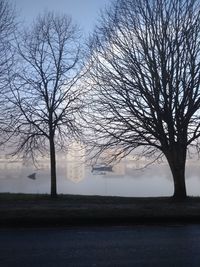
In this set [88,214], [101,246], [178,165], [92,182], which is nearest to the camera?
[101,246]

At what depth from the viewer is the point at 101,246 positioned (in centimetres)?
898

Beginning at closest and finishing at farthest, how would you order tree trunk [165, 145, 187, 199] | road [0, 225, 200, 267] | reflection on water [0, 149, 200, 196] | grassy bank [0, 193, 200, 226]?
road [0, 225, 200, 267], grassy bank [0, 193, 200, 226], tree trunk [165, 145, 187, 199], reflection on water [0, 149, 200, 196]

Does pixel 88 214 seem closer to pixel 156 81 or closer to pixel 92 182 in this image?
pixel 156 81

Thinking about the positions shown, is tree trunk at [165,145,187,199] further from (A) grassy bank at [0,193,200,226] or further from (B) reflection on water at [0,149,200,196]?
(A) grassy bank at [0,193,200,226]

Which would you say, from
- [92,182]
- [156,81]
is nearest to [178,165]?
[156,81]

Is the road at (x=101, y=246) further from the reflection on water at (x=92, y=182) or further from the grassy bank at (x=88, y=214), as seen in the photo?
the reflection on water at (x=92, y=182)

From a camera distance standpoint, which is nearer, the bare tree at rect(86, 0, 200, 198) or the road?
the road

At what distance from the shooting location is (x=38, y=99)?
20547mm

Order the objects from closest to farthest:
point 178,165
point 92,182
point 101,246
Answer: point 101,246
point 178,165
point 92,182

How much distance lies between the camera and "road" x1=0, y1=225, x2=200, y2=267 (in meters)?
7.54

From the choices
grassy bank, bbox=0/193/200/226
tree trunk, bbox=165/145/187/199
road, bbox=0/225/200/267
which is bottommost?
road, bbox=0/225/200/267

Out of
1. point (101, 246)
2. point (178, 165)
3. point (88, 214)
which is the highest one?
point (178, 165)

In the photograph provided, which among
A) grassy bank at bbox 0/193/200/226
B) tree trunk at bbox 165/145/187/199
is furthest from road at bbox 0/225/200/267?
tree trunk at bbox 165/145/187/199

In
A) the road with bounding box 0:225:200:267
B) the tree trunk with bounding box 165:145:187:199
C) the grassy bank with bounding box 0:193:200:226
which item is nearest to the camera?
the road with bounding box 0:225:200:267
